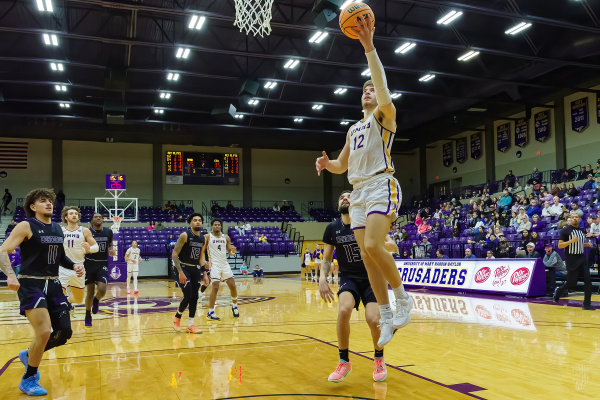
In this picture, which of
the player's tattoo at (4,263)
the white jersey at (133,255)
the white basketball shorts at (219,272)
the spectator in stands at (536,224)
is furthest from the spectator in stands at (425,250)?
the player's tattoo at (4,263)

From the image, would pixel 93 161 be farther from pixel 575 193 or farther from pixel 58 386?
pixel 58 386

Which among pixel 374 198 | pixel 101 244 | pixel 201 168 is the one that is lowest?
pixel 101 244

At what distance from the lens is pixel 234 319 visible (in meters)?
9.70

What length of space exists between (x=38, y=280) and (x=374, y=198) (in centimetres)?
329

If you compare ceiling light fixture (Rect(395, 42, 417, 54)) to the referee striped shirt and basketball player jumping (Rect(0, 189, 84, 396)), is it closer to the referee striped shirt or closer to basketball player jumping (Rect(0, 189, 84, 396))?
the referee striped shirt

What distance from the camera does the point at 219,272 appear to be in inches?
401

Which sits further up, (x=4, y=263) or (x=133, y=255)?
(x=4, y=263)

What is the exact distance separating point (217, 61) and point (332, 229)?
17.3m

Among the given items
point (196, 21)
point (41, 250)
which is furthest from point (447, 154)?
point (41, 250)

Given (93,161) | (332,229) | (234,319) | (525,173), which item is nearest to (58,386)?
(332,229)

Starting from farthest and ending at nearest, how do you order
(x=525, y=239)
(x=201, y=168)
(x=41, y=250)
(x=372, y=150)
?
(x=201, y=168) → (x=525, y=239) → (x=41, y=250) → (x=372, y=150)

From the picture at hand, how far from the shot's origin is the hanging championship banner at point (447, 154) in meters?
31.9

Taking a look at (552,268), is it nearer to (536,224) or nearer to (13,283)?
(536,224)

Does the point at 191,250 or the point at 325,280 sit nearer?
the point at 325,280
